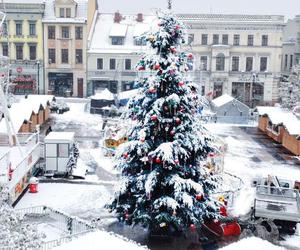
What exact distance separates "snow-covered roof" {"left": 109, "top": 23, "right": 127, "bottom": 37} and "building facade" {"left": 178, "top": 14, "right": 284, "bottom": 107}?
26.3 ft

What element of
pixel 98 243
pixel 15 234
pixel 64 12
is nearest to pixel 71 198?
pixel 98 243

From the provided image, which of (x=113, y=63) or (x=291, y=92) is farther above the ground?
(x=113, y=63)

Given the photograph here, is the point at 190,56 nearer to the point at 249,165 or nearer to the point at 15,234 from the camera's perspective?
the point at 15,234

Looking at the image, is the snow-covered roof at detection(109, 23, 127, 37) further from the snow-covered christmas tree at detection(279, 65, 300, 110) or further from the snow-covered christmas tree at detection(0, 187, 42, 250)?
the snow-covered christmas tree at detection(0, 187, 42, 250)

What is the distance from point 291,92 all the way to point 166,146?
40231mm

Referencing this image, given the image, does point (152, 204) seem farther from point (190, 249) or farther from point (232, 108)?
point (232, 108)

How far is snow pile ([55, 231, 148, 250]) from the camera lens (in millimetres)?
10961

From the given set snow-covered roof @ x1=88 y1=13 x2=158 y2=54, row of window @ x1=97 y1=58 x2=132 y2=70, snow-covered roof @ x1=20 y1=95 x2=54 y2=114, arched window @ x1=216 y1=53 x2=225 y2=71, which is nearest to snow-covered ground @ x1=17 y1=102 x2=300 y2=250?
snow-covered roof @ x1=20 y1=95 x2=54 y2=114

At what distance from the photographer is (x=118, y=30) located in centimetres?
6069

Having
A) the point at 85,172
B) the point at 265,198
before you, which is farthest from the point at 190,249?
the point at 85,172

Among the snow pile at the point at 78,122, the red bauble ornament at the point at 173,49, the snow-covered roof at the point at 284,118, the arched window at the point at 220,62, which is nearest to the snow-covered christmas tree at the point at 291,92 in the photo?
the snow-covered roof at the point at 284,118

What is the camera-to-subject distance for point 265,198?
20.0 m

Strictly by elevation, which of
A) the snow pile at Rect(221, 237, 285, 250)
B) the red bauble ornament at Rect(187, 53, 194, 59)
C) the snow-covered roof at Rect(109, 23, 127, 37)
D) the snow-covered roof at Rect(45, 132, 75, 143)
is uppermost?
the snow-covered roof at Rect(109, 23, 127, 37)

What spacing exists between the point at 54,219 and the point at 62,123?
28.5 metres
